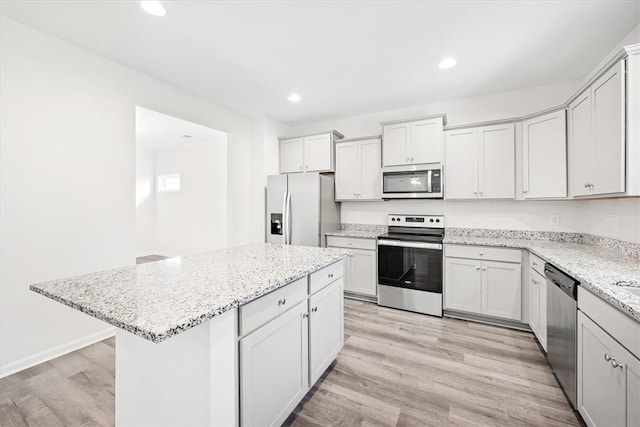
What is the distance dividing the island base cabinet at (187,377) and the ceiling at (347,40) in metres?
2.22

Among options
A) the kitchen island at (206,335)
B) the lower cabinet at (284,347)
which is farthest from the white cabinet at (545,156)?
the kitchen island at (206,335)

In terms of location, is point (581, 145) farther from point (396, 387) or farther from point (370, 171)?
point (396, 387)

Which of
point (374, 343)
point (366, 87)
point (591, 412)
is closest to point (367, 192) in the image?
point (366, 87)

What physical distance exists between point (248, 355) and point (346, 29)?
247cm

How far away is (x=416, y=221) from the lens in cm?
385

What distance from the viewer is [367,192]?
4.01 meters

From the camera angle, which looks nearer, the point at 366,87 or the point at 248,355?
the point at 248,355

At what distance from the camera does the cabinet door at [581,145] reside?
2197 mm

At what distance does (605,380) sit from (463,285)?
5.79ft

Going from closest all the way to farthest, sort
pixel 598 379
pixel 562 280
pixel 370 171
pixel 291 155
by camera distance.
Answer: pixel 598 379 → pixel 562 280 → pixel 370 171 → pixel 291 155

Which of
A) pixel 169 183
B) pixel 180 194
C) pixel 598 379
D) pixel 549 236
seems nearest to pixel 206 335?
pixel 598 379

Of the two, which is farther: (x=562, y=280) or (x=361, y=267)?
(x=361, y=267)

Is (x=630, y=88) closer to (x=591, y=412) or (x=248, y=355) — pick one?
(x=591, y=412)

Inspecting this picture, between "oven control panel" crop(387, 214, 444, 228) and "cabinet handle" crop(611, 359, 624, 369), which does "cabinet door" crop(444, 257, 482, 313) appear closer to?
"oven control panel" crop(387, 214, 444, 228)
